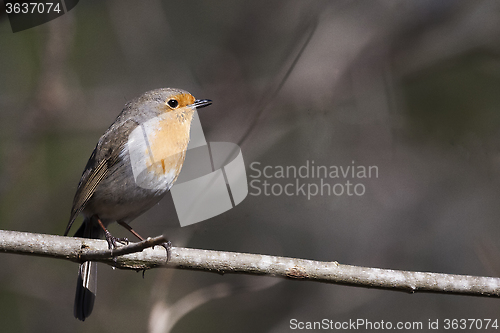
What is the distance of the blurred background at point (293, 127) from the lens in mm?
4082

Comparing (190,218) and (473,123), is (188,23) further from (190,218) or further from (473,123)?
(473,123)

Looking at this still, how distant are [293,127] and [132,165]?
1663 mm

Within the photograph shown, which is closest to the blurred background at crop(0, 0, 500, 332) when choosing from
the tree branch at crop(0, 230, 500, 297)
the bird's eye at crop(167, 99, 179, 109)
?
the bird's eye at crop(167, 99, 179, 109)

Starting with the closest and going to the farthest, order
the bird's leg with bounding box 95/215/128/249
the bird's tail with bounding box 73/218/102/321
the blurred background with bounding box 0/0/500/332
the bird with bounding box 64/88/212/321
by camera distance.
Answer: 1. the bird's leg with bounding box 95/215/128/249
2. the bird with bounding box 64/88/212/321
3. the bird's tail with bounding box 73/218/102/321
4. the blurred background with bounding box 0/0/500/332

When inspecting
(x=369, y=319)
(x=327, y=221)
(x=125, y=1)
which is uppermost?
(x=125, y=1)

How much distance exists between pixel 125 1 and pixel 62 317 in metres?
3.30

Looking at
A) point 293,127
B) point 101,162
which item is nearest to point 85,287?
point 101,162

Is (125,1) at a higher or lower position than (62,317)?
higher

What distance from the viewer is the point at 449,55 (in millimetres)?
4238

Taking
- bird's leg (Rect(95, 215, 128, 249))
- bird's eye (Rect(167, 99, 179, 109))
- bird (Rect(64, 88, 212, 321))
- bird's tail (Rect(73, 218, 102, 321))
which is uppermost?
bird's eye (Rect(167, 99, 179, 109))

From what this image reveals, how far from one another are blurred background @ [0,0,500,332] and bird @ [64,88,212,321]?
0.69 m

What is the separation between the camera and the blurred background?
4082mm

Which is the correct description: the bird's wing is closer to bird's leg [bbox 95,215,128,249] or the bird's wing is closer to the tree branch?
bird's leg [bbox 95,215,128,249]

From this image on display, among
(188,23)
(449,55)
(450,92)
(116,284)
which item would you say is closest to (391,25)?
(449,55)
